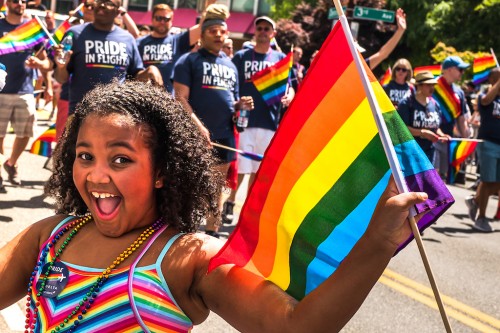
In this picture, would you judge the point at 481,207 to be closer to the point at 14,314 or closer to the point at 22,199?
the point at 22,199

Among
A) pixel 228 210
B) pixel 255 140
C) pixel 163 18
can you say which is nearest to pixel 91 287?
pixel 228 210

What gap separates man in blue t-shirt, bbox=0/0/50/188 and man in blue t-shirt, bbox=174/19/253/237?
2.08 metres

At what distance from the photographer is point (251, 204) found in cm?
225

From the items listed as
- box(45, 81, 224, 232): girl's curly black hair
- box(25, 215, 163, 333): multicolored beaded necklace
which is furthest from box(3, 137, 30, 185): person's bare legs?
box(25, 215, 163, 333): multicolored beaded necklace

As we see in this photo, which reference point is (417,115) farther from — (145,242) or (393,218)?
(393,218)

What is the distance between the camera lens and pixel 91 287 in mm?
2162

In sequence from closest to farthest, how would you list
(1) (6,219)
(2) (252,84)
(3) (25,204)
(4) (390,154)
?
(4) (390,154)
(1) (6,219)
(3) (25,204)
(2) (252,84)

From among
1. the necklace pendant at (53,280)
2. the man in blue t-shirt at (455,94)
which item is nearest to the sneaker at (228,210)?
the man in blue t-shirt at (455,94)

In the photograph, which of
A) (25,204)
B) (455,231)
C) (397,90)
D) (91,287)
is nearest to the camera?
(91,287)

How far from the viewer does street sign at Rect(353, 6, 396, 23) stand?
13.3 metres

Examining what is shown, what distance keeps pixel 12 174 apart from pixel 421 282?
462cm

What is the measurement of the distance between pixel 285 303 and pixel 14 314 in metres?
3.28

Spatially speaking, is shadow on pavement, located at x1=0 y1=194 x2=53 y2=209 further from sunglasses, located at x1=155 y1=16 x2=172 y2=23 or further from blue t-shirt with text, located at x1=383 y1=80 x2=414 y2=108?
blue t-shirt with text, located at x1=383 y1=80 x2=414 y2=108

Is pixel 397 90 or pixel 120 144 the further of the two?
pixel 397 90
